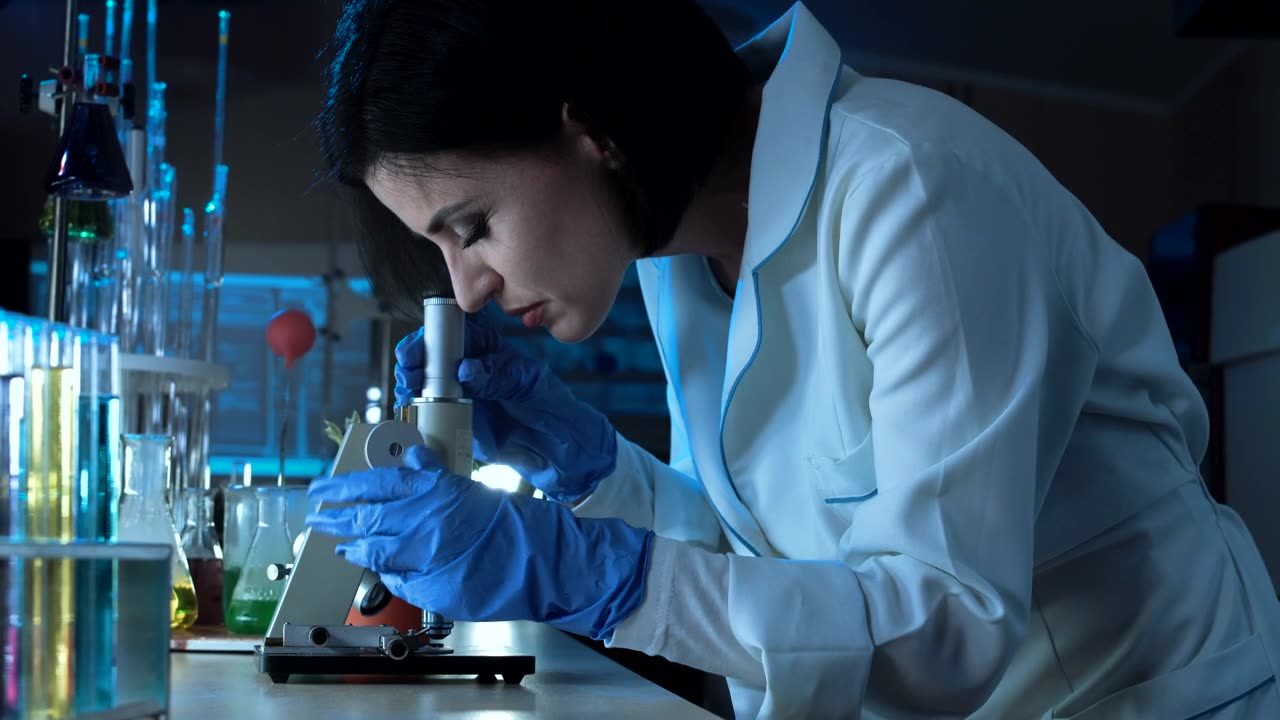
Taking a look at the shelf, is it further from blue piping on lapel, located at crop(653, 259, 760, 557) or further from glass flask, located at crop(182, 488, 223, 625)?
blue piping on lapel, located at crop(653, 259, 760, 557)

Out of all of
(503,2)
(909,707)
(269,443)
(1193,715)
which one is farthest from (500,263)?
(269,443)

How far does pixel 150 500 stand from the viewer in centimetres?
156

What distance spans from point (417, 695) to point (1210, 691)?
2.42ft

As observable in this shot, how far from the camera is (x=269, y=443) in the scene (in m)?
5.27

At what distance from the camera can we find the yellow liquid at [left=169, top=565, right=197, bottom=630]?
1.59 m

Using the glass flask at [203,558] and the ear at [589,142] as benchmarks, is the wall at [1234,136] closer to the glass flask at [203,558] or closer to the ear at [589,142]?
the ear at [589,142]

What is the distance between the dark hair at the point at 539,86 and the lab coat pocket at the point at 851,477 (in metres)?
0.33

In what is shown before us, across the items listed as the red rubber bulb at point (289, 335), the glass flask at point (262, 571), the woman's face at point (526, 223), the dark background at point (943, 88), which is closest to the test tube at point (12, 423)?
the woman's face at point (526, 223)

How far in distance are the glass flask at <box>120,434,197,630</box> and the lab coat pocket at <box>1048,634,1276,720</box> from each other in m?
1.10

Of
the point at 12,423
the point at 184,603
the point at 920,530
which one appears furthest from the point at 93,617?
the point at 184,603

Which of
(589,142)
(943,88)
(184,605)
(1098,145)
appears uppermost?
(943,88)

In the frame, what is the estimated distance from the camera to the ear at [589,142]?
4.16ft

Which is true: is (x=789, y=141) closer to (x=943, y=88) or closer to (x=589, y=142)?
(x=589, y=142)

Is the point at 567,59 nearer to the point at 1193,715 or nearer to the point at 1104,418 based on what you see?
the point at 1104,418
